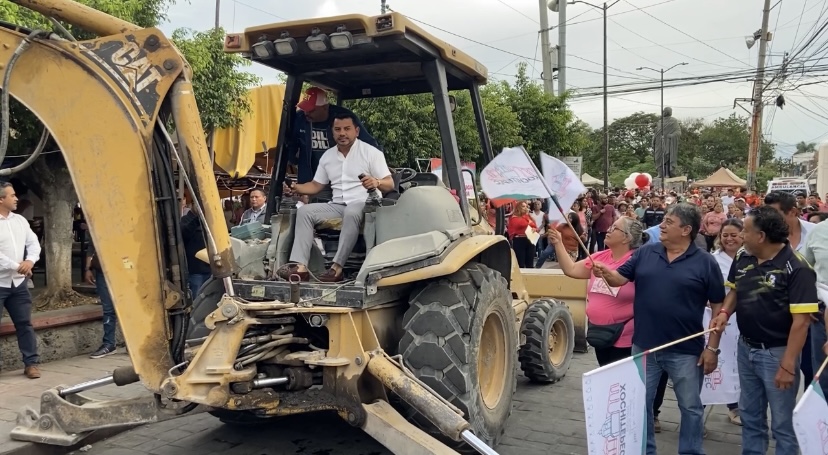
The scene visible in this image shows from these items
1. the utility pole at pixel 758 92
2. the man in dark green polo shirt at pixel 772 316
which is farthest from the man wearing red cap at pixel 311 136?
the utility pole at pixel 758 92

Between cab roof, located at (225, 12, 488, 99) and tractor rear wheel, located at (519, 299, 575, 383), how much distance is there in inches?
88.6

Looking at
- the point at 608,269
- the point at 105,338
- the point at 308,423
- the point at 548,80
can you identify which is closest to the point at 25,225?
the point at 105,338

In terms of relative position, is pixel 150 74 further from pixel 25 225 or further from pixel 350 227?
pixel 25 225

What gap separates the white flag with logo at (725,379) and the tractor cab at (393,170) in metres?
1.79

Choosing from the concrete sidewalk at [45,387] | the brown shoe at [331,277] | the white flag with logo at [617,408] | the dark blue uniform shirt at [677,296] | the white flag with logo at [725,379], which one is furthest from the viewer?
the white flag with logo at [725,379]

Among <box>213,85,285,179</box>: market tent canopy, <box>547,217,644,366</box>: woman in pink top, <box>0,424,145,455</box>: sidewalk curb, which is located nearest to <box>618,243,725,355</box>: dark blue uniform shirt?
<box>547,217,644,366</box>: woman in pink top

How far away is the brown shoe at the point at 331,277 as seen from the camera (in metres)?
4.45

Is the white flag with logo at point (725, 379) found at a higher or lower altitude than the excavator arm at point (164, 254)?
lower

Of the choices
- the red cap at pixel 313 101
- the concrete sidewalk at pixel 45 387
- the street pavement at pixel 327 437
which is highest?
the red cap at pixel 313 101

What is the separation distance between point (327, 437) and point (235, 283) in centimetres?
158

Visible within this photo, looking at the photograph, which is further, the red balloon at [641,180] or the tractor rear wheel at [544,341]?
the red balloon at [641,180]

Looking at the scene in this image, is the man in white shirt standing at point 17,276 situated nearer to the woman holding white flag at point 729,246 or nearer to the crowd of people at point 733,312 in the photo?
the crowd of people at point 733,312

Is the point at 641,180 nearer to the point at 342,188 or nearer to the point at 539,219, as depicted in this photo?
the point at 539,219

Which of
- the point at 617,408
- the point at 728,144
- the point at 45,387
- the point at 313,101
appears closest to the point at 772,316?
the point at 617,408
